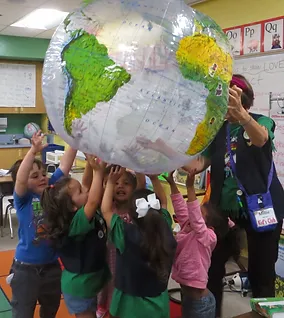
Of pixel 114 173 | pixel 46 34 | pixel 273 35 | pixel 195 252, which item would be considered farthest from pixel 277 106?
pixel 46 34

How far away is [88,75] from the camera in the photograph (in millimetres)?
1048

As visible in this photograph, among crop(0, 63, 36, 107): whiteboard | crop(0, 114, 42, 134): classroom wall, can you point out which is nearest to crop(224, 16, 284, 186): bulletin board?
crop(0, 63, 36, 107): whiteboard

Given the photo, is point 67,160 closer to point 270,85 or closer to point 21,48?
point 270,85

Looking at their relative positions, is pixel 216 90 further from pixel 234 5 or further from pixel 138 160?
pixel 234 5

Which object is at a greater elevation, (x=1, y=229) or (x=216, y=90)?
(x=216, y=90)

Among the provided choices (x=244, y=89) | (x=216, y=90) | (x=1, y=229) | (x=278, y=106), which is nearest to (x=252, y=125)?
(x=244, y=89)

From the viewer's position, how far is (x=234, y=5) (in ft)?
11.3

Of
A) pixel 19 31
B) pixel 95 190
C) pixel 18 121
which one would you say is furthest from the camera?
pixel 18 121

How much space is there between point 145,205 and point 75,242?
0.41 meters

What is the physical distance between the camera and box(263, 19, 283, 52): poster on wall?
9.95 feet

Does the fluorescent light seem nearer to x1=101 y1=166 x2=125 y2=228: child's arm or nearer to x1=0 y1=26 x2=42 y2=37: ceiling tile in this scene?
x1=0 y1=26 x2=42 y2=37: ceiling tile

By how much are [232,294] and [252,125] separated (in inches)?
75.8

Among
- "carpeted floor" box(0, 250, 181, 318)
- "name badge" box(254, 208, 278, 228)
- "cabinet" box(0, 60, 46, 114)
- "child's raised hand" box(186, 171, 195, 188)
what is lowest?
"carpeted floor" box(0, 250, 181, 318)

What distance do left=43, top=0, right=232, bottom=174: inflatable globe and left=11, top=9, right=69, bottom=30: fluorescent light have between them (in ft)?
10.8
